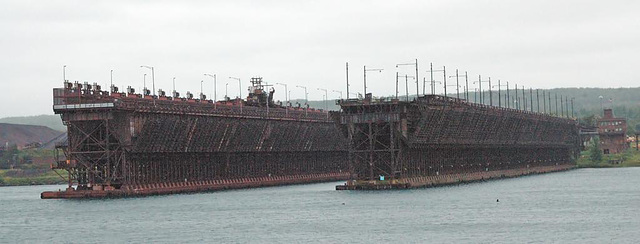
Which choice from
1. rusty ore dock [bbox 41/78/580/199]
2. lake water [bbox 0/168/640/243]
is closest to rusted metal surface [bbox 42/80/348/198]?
rusty ore dock [bbox 41/78/580/199]

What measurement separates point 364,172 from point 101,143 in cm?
3465

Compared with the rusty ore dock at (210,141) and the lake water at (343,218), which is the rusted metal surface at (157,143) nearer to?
the rusty ore dock at (210,141)

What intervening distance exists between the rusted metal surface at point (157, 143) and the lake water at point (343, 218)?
5758mm

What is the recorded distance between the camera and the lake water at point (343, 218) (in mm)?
90312

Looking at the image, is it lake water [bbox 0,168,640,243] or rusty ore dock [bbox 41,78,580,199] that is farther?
rusty ore dock [bbox 41,78,580,199]

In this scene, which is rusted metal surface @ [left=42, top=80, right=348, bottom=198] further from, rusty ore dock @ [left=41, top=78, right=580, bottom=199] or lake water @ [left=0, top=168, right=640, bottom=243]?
lake water @ [left=0, top=168, right=640, bottom=243]

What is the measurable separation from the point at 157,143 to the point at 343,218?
178 ft

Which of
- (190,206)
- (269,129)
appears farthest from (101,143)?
(269,129)

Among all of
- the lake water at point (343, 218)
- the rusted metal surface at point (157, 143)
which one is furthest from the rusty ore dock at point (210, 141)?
the lake water at point (343, 218)

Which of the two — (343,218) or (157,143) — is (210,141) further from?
(343,218)

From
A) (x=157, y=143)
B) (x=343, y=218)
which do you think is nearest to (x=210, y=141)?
(x=157, y=143)

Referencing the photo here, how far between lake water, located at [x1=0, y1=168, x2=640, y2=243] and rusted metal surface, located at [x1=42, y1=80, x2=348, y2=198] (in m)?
5.76

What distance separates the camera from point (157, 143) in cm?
15575

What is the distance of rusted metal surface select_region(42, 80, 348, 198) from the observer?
479ft
